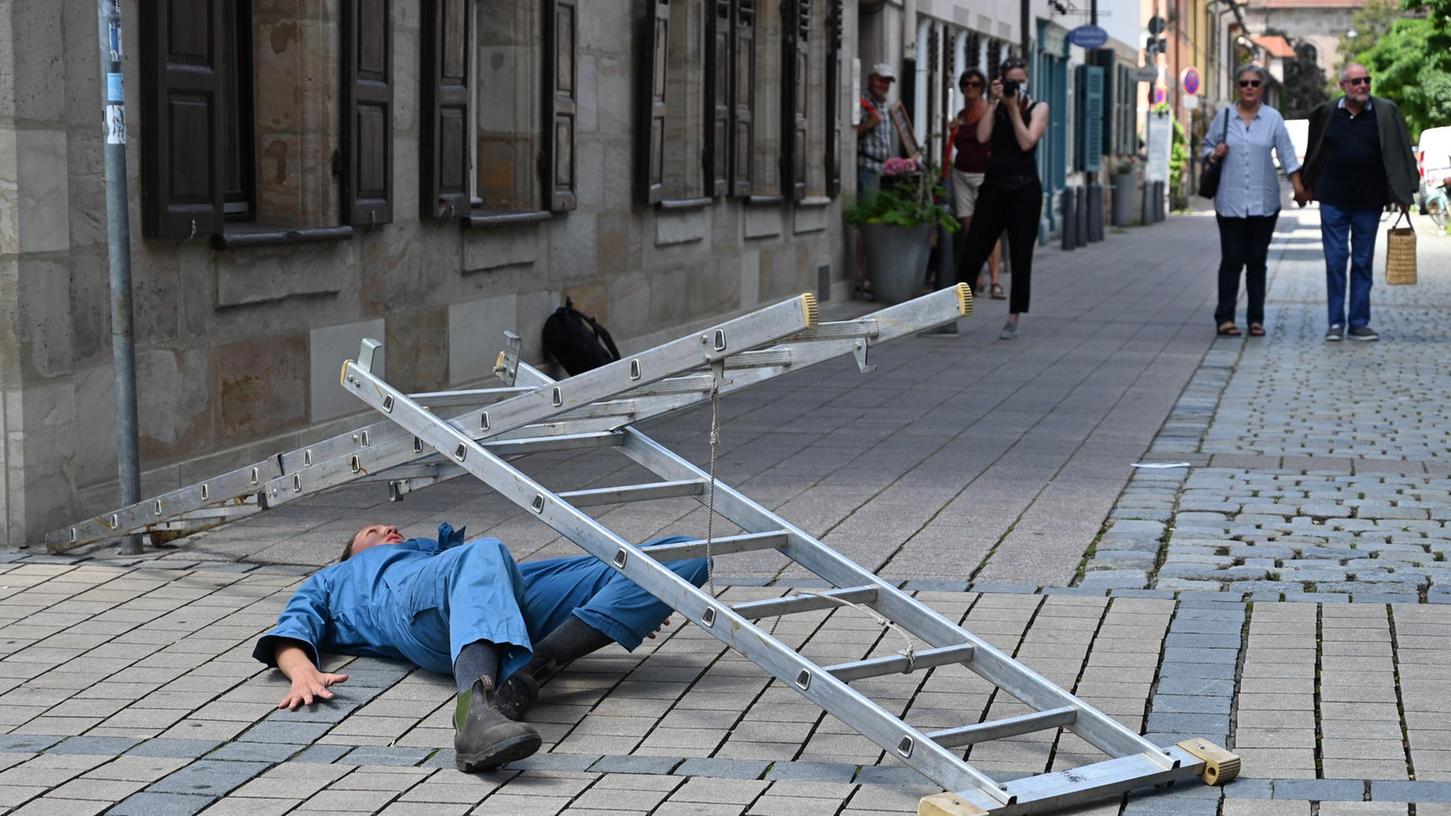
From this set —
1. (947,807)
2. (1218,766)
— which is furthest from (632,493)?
(1218,766)

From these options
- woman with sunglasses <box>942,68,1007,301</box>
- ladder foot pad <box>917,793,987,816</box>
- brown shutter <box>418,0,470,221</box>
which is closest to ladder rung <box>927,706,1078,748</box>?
ladder foot pad <box>917,793,987,816</box>

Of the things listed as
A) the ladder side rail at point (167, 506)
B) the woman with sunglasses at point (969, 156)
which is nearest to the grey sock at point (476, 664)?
the ladder side rail at point (167, 506)

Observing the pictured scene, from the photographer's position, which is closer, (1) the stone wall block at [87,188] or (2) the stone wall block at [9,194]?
(2) the stone wall block at [9,194]

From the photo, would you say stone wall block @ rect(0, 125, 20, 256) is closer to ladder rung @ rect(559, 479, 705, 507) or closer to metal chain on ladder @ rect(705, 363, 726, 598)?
ladder rung @ rect(559, 479, 705, 507)

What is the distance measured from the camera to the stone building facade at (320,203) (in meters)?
7.13

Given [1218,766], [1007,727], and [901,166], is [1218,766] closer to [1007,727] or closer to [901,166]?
[1007,727]

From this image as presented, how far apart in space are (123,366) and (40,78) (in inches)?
39.6

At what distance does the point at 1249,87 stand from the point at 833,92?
4.67m

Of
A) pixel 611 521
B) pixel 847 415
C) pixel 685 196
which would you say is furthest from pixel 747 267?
pixel 611 521

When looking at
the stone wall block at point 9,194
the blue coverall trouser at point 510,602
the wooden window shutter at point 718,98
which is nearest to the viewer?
the blue coverall trouser at point 510,602

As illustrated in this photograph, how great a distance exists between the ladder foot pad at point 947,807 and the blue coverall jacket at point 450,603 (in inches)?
40.5

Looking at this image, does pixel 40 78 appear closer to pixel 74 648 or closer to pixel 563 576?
pixel 74 648

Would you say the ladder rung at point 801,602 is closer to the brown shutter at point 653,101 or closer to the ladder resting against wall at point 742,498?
the ladder resting against wall at point 742,498

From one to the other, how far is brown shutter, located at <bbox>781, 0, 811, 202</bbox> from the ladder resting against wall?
11341mm
